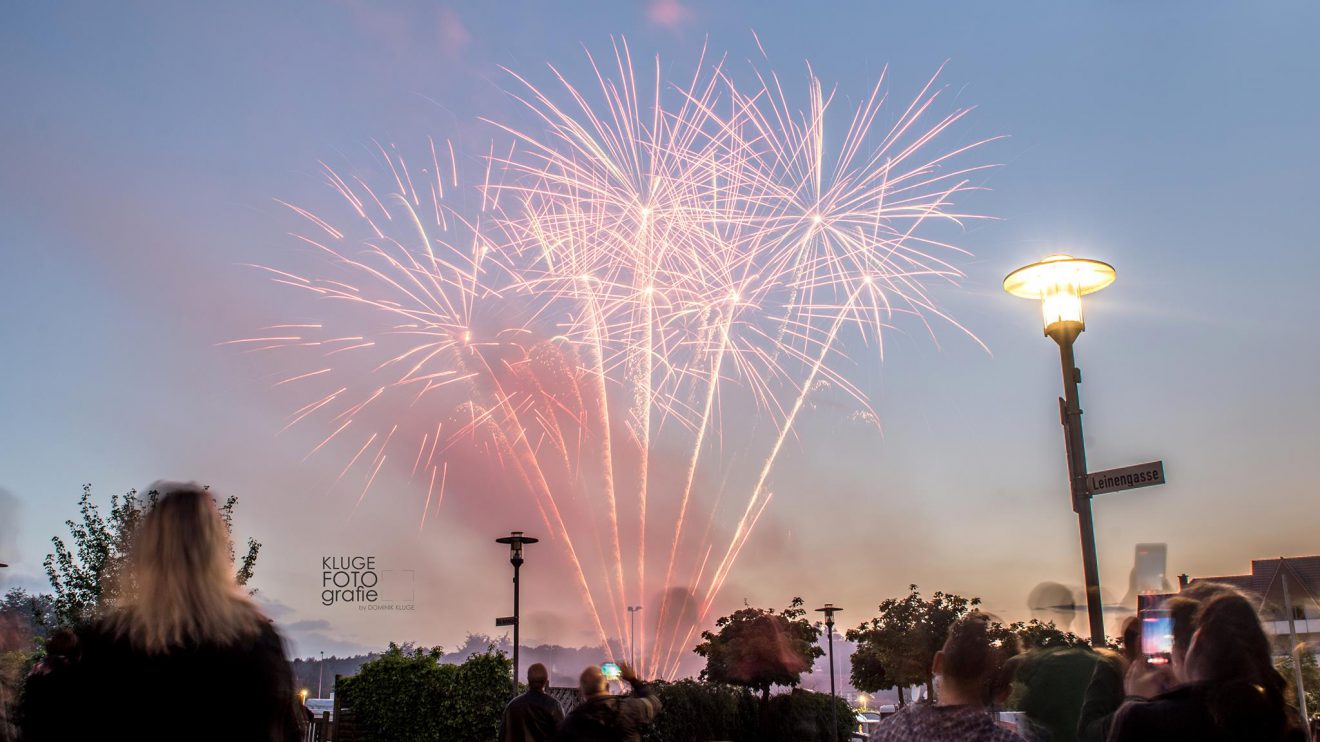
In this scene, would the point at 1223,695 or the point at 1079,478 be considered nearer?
the point at 1223,695

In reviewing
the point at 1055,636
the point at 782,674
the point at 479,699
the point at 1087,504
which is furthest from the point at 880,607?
the point at 1087,504

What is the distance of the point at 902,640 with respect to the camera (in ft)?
148

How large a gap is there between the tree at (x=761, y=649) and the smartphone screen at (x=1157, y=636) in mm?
28309

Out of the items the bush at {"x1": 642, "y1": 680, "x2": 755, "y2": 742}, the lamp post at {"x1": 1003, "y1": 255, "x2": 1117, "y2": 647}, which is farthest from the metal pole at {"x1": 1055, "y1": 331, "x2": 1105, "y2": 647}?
the bush at {"x1": 642, "y1": 680, "x2": 755, "y2": 742}

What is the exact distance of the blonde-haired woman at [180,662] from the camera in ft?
9.56

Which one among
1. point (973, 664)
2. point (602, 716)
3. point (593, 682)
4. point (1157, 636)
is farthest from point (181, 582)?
point (593, 682)

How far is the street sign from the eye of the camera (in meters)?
6.70

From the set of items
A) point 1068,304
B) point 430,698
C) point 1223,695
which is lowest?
point 430,698

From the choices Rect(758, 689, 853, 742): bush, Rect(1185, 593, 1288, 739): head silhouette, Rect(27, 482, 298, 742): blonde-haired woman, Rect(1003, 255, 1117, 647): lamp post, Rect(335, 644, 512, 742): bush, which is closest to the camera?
Rect(27, 482, 298, 742): blonde-haired woman

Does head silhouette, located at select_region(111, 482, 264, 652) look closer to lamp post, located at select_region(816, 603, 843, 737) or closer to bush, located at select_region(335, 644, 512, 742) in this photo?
bush, located at select_region(335, 644, 512, 742)

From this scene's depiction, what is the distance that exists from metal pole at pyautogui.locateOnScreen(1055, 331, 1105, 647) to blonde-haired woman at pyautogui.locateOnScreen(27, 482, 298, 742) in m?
5.28

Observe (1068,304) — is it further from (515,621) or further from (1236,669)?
(515,621)

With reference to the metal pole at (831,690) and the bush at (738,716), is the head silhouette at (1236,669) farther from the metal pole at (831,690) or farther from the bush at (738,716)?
the metal pole at (831,690)

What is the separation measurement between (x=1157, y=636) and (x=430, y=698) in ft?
52.1
